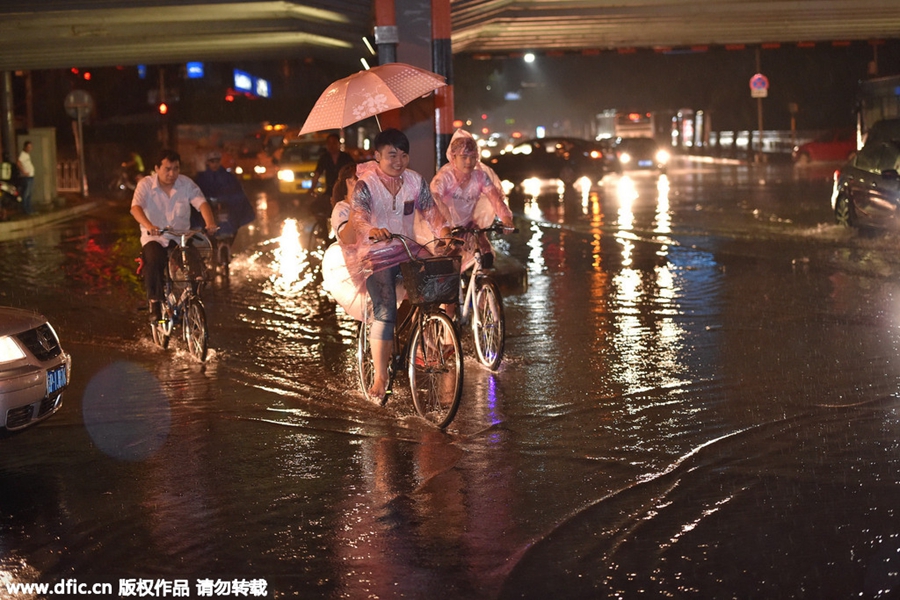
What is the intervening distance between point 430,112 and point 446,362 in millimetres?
6452

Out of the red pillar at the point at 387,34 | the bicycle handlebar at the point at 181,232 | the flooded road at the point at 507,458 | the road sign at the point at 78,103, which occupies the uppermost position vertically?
the road sign at the point at 78,103

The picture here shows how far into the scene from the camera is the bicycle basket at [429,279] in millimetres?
6801

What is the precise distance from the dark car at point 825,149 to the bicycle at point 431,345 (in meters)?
42.8

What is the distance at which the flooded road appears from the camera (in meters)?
4.70

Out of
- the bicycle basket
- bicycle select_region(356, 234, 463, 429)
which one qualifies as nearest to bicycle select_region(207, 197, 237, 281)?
bicycle select_region(356, 234, 463, 429)

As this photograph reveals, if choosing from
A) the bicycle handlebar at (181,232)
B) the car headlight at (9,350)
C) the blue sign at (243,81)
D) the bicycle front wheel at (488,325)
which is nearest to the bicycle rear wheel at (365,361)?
the bicycle front wheel at (488,325)

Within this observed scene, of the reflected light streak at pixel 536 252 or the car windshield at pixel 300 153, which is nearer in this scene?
the reflected light streak at pixel 536 252

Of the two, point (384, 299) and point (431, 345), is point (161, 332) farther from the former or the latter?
point (431, 345)

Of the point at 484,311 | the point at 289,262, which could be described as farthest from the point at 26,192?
the point at 484,311

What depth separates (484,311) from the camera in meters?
8.66

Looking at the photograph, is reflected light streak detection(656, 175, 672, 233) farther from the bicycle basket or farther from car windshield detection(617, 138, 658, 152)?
the bicycle basket

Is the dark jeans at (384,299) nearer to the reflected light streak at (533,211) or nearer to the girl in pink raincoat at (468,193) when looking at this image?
the girl in pink raincoat at (468,193)

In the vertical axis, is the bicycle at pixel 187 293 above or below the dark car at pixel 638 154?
below

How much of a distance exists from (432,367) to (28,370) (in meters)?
2.28
